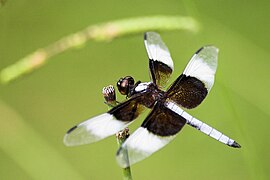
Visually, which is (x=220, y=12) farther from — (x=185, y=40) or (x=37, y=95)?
(x=37, y=95)

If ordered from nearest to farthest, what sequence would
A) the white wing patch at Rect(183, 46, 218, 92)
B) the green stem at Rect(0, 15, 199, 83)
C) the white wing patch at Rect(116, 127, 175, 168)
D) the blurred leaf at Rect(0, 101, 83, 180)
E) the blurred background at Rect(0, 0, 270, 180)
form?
the white wing patch at Rect(116, 127, 175, 168) → the green stem at Rect(0, 15, 199, 83) → the white wing patch at Rect(183, 46, 218, 92) → the blurred leaf at Rect(0, 101, 83, 180) → the blurred background at Rect(0, 0, 270, 180)

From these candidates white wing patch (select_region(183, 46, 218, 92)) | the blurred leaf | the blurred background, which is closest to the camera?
white wing patch (select_region(183, 46, 218, 92))

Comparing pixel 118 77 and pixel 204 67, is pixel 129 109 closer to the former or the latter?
pixel 204 67

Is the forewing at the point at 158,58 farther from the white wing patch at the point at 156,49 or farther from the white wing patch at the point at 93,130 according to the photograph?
the white wing patch at the point at 93,130

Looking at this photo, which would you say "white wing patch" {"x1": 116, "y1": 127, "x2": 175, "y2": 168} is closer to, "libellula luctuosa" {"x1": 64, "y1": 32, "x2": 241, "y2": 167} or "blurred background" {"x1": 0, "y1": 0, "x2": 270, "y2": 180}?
"libellula luctuosa" {"x1": 64, "y1": 32, "x2": 241, "y2": 167}

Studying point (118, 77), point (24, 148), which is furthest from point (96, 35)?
point (118, 77)

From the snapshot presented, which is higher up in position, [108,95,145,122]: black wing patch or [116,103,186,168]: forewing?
[108,95,145,122]: black wing patch

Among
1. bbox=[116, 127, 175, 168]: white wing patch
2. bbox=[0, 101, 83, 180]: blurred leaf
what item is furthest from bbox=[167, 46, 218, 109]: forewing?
bbox=[0, 101, 83, 180]: blurred leaf

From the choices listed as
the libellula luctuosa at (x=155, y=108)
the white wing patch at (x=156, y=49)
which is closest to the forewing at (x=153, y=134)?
the libellula luctuosa at (x=155, y=108)
